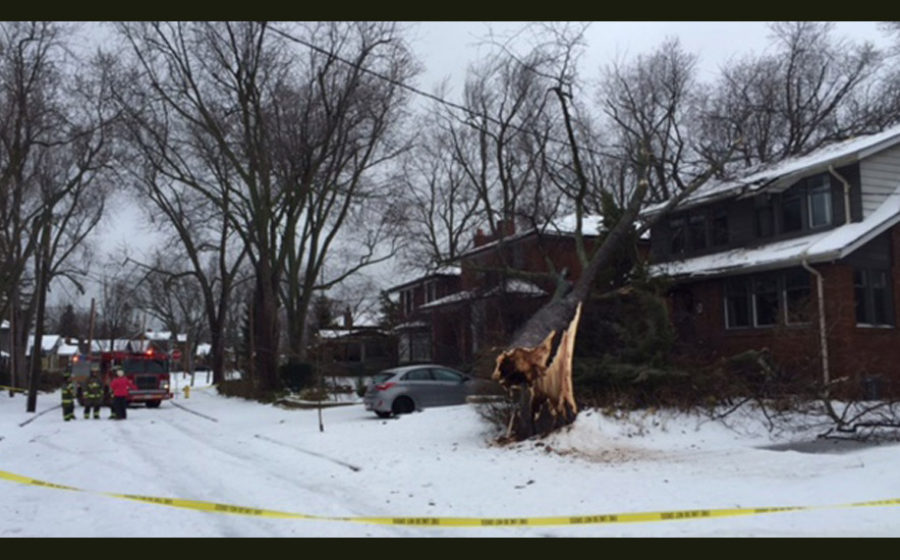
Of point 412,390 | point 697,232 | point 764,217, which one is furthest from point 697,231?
point 412,390

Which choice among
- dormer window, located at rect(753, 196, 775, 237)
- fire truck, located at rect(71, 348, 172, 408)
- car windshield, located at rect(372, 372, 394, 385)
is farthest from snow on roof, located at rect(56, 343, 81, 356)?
dormer window, located at rect(753, 196, 775, 237)

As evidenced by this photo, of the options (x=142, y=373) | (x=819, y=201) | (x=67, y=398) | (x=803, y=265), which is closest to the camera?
(x=803, y=265)

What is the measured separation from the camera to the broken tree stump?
14188mm

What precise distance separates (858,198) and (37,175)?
116ft

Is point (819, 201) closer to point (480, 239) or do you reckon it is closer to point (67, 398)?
point (67, 398)

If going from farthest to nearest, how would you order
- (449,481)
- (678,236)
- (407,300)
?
(407,300) → (678,236) → (449,481)

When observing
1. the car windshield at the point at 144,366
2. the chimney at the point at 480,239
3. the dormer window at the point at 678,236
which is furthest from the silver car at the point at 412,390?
the chimney at the point at 480,239

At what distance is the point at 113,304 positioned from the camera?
3821 inches

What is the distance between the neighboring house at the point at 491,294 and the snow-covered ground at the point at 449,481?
11.6 ft

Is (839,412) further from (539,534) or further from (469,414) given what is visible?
(539,534)

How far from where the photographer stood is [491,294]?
28250mm

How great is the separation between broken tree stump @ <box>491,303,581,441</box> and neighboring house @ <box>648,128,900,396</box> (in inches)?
200

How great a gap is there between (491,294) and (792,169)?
10.3 meters

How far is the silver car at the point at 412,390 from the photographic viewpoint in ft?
71.7
